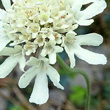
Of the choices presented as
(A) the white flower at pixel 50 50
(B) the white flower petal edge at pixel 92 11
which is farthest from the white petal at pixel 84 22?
(A) the white flower at pixel 50 50

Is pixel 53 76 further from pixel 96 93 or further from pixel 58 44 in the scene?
pixel 96 93

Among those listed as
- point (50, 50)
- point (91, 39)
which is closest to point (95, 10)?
point (91, 39)

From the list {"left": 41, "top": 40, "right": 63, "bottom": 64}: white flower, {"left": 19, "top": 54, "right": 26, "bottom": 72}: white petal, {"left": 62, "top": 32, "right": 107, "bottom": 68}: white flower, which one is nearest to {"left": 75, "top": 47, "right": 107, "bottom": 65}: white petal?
{"left": 62, "top": 32, "right": 107, "bottom": 68}: white flower

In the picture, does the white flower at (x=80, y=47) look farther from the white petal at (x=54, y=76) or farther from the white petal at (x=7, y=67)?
the white petal at (x=7, y=67)

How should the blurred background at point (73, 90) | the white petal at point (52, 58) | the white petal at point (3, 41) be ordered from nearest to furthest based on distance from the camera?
the white petal at point (52, 58), the white petal at point (3, 41), the blurred background at point (73, 90)

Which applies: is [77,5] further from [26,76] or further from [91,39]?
[26,76]
